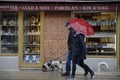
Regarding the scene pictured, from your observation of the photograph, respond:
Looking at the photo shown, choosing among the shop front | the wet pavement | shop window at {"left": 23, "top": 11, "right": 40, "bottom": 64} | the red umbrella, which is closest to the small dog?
the wet pavement

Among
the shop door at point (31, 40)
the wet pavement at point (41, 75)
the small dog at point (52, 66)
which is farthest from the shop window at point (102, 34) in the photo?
the shop door at point (31, 40)

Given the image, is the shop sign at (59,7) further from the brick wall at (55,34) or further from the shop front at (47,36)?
the brick wall at (55,34)

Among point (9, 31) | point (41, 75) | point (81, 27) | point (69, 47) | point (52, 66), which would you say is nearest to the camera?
point (81, 27)

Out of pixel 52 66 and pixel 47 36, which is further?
pixel 47 36

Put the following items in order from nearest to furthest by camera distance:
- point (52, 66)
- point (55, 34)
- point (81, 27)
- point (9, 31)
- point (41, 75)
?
point (81, 27) → point (41, 75) → point (52, 66) → point (55, 34) → point (9, 31)

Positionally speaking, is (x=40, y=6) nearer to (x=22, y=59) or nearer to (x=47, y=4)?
(x=47, y=4)

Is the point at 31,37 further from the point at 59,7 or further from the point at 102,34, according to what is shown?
the point at 102,34

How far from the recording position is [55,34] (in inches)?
739

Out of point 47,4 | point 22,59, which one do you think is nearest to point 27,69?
point 22,59

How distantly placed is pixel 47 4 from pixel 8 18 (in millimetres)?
1913

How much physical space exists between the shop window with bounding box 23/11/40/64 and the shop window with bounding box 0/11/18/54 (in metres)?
0.38

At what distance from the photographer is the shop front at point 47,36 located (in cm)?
1866

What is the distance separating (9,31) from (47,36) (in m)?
1.64

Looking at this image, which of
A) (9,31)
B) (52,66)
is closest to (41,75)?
(52,66)
